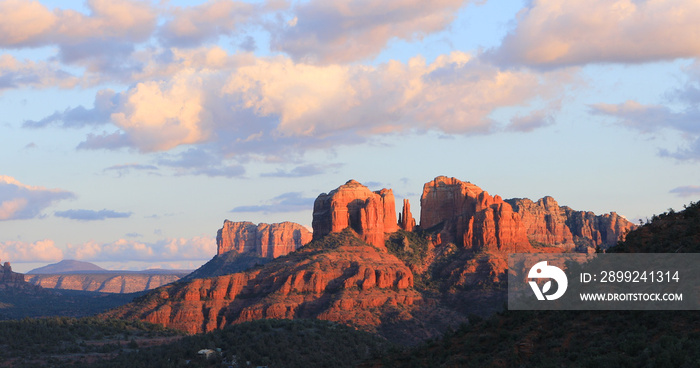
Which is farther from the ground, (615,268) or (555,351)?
(615,268)

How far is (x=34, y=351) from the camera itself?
395 feet

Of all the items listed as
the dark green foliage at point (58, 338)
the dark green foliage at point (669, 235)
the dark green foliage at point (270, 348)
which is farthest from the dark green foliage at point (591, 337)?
the dark green foliage at point (58, 338)

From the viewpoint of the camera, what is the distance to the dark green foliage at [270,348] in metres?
105

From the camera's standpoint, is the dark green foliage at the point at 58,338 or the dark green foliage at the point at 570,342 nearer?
the dark green foliage at the point at 570,342

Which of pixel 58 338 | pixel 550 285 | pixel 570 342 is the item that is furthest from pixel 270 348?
pixel 570 342

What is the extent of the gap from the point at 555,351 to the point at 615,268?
11.7m

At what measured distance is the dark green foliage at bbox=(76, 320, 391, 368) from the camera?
346 ft

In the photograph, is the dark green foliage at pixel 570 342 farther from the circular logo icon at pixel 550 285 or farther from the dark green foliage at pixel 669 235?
the dark green foliage at pixel 669 235

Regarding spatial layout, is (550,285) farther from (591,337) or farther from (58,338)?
(58,338)

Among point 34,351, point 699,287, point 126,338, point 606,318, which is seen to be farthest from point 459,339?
point 126,338

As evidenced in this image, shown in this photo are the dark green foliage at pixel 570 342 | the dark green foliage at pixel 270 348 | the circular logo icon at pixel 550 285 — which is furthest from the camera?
the dark green foliage at pixel 270 348

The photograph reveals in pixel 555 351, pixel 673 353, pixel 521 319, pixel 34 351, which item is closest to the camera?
pixel 673 353

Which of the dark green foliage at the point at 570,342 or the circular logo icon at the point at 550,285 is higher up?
the circular logo icon at the point at 550,285

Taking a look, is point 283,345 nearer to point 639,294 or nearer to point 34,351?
point 34,351
